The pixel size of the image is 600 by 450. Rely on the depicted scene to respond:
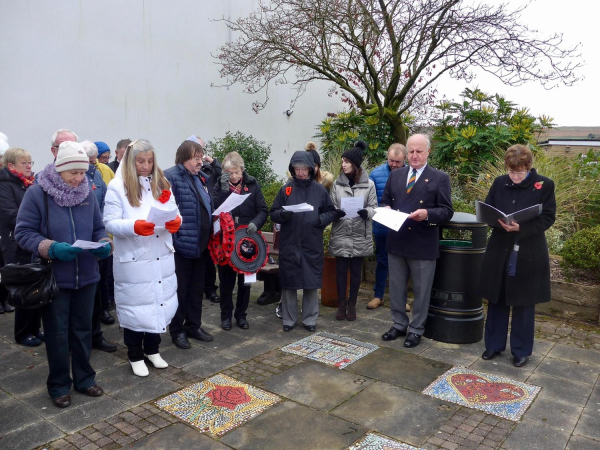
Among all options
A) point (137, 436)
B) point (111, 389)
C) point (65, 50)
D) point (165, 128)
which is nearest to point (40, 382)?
point (111, 389)

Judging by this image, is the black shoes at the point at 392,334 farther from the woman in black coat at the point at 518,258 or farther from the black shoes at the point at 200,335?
the black shoes at the point at 200,335

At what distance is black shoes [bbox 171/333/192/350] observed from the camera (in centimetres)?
502

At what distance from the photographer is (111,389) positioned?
13.5ft

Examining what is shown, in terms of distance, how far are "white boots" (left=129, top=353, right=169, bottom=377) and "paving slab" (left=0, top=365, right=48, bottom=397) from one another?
73cm

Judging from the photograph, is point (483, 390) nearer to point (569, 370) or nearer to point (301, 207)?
point (569, 370)

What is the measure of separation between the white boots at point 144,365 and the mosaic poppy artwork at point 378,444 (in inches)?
80.0

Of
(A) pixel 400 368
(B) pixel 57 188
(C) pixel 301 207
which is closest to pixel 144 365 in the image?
(B) pixel 57 188

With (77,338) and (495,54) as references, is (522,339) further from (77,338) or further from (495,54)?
(495,54)

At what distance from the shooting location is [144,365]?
173 inches

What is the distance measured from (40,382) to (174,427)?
1.50m

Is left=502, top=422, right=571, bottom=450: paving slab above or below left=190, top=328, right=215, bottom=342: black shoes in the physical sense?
below

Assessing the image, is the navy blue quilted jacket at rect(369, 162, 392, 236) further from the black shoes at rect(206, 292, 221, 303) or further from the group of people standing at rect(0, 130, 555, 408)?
the black shoes at rect(206, 292, 221, 303)

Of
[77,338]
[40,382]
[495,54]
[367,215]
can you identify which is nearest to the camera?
[77,338]

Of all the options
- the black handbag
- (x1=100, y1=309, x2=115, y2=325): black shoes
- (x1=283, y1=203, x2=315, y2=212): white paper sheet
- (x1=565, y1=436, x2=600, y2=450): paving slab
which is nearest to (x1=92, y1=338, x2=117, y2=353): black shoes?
(x1=100, y1=309, x2=115, y2=325): black shoes
